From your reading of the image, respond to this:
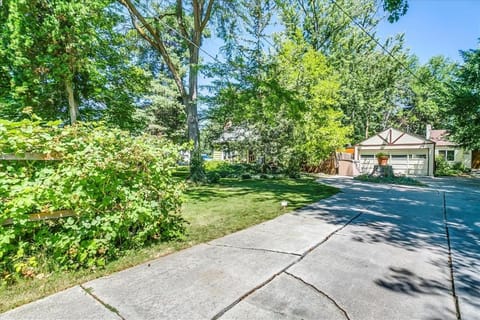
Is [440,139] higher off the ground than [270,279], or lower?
higher

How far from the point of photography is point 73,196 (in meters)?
2.39

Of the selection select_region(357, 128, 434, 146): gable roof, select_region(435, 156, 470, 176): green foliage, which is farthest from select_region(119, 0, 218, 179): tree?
select_region(435, 156, 470, 176): green foliage

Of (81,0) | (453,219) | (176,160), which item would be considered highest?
(81,0)

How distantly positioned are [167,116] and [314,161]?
11606 mm

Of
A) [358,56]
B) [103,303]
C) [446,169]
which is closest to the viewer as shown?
[103,303]

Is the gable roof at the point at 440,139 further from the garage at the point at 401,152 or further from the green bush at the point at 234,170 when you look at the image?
the green bush at the point at 234,170

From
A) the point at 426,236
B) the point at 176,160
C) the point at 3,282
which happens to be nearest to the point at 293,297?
the point at 176,160

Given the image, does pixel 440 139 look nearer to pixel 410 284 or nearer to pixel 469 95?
pixel 469 95

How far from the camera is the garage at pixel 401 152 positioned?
16547mm

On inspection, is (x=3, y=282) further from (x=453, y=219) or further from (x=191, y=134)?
(x=191, y=134)

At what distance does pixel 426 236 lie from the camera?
3.68 metres

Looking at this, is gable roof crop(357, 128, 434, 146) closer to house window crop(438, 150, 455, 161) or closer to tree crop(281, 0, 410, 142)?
tree crop(281, 0, 410, 142)

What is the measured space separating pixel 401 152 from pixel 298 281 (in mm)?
18902

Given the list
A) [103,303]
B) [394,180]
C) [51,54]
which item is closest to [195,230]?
[103,303]
